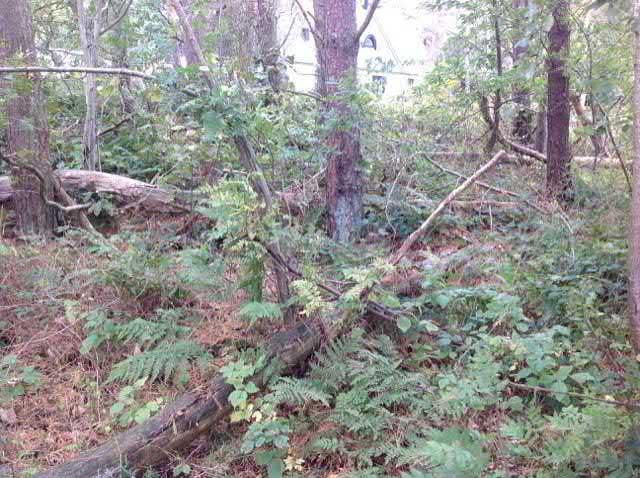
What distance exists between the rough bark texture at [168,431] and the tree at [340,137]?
252 centimetres

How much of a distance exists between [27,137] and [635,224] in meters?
5.89

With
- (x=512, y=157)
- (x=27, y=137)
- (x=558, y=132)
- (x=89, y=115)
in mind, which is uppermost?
(x=89, y=115)

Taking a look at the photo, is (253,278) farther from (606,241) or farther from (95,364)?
(606,241)

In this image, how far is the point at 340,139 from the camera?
238 inches

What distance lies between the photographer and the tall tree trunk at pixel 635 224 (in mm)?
2975

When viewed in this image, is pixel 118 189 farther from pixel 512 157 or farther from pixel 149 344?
pixel 512 157

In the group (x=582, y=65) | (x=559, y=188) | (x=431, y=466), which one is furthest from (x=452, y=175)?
(x=431, y=466)

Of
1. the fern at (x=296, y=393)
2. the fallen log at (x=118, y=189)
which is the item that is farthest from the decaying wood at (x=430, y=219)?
the fallen log at (x=118, y=189)

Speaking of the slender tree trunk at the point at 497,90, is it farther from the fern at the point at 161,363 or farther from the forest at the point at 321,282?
the fern at the point at 161,363

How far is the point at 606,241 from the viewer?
4.86m

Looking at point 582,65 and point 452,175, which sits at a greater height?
point 582,65

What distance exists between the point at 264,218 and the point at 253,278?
1.65 ft

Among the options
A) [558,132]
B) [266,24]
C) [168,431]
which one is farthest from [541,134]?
[168,431]

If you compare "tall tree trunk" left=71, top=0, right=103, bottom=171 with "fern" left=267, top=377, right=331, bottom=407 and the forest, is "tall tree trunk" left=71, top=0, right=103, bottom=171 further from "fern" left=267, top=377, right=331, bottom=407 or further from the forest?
"fern" left=267, top=377, right=331, bottom=407
